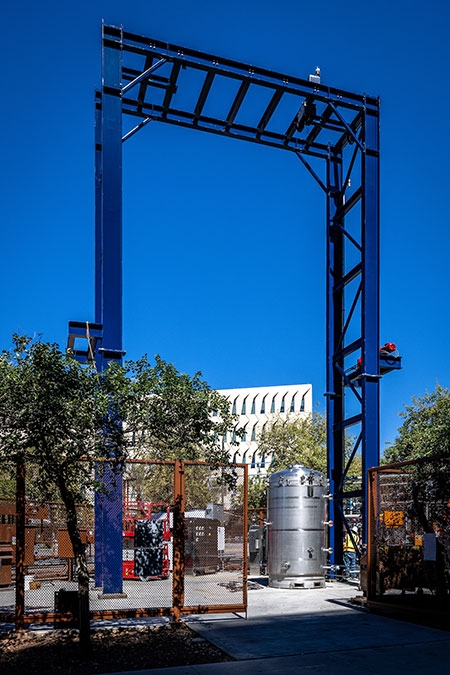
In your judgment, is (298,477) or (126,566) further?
(126,566)

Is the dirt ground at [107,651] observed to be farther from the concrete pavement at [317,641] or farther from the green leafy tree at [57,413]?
the green leafy tree at [57,413]

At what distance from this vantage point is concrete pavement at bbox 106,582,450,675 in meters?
8.41

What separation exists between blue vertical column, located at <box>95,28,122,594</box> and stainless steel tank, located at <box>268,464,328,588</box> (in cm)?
451

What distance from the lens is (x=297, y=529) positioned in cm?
1683

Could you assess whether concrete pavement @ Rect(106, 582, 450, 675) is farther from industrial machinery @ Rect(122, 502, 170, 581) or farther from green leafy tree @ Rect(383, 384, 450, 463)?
green leafy tree @ Rect(383, 384, 450, 463)

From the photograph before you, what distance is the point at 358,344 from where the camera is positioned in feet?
59.6

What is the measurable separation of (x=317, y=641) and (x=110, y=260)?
8.68 meters

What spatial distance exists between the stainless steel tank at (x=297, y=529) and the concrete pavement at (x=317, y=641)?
2775 millimetres

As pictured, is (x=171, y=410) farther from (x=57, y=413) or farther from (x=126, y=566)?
(x=126, y=566)

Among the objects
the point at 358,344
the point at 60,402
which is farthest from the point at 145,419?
the point at 358,344

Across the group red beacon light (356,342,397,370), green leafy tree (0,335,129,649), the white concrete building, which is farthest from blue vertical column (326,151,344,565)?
the white concrete building

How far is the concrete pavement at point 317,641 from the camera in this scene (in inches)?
331

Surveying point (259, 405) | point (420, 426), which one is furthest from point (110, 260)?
point (259, 405)

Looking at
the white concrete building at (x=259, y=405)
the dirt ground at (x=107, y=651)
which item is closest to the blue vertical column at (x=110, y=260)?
the dirt ground at (x=107, y=651)
